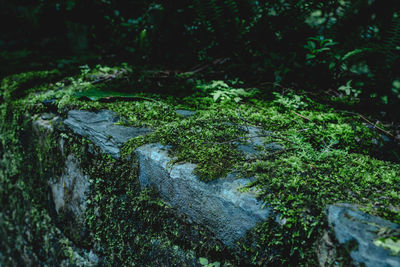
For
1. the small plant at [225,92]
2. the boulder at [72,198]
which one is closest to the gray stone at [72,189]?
the boulder at [72,198]

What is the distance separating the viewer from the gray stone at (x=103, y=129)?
1.48 m

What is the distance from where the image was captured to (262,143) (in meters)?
1.40

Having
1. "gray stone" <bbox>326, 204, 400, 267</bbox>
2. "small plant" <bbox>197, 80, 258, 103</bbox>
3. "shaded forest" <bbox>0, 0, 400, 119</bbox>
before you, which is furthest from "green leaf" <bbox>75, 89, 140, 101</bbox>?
"gray stone" <bbox>326, 204, 400, 267</bbox>

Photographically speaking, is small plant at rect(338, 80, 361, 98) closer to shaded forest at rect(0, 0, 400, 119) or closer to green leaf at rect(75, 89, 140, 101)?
shaded forest at rect(0, 0, 400, 119)

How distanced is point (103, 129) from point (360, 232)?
1.44m

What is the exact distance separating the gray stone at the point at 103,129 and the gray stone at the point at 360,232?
112 centimetres

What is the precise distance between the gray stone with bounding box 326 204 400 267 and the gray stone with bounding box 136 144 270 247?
0.79 feet

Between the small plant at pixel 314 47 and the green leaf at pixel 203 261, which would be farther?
the small plant at pixel 314 47

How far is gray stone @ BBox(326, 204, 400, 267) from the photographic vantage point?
0.71m

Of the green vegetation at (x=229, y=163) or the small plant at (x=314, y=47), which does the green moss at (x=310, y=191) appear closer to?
the green vegetation at (x=229, y=163)

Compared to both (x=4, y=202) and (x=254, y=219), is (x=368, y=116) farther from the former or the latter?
(x=4, y=202)

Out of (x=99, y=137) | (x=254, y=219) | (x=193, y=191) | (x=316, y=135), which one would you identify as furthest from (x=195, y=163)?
(x=316, y=135)

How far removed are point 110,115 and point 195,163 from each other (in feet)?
2.99

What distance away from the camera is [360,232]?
0.78 m
